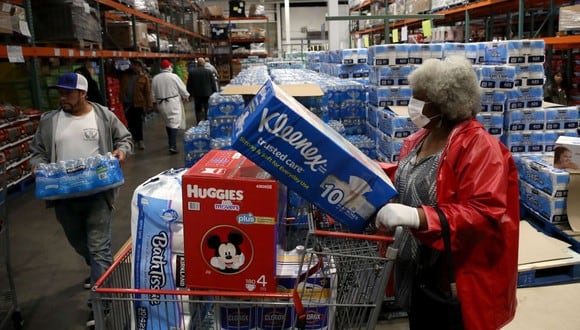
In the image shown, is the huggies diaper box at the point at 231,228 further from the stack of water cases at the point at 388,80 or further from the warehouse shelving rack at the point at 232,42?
the warehouse shelving rack at the point at 232,42

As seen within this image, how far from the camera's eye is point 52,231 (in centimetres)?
527

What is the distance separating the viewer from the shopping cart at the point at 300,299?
1508mm

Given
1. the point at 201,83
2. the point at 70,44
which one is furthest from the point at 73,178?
the point at 201,83

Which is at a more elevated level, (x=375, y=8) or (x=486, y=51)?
(x=375, y=8)

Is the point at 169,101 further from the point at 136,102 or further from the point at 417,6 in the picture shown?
the point at 417,6

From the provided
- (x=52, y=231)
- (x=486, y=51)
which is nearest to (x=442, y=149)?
(x=486, y=51)

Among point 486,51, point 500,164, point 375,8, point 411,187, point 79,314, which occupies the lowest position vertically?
point 79,314

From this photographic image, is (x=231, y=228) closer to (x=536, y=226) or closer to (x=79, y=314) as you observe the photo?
(x=79, y=314)

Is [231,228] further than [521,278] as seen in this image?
No

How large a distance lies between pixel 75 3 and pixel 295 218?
19.4 ft

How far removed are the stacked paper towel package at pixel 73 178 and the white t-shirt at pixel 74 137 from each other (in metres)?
0.34

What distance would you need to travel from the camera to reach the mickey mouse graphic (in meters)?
1.49

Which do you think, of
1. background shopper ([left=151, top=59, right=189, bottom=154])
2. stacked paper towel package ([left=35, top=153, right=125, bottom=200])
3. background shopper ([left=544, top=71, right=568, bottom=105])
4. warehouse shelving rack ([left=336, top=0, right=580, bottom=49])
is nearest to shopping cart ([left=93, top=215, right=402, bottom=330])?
stacked paper towel package ([left=35, top=153, right=125, bottom=200])

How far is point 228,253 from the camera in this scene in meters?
1.50
